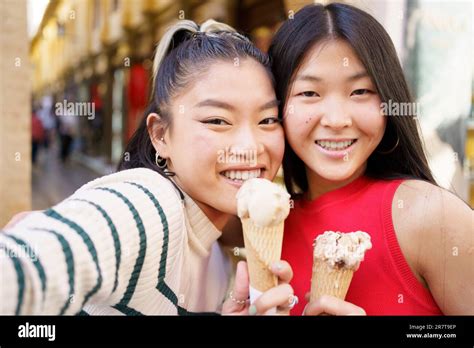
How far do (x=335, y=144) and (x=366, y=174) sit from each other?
14 centimetres

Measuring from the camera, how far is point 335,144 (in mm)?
1226

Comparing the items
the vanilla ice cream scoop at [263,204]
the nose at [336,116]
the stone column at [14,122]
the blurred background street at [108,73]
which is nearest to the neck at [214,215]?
the vanilla ice cream scoop at [263,204]

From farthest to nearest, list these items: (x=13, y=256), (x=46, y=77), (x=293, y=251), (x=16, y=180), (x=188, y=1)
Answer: (x=188, y=1) < (x=46, y=77) < (x=16, y=180) < (x=293, y=251) < (x=13, y=256)

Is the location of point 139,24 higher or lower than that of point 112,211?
higher

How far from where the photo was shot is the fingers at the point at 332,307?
1.09 meters

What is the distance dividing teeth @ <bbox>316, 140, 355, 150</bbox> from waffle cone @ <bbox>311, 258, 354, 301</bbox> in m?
0.27

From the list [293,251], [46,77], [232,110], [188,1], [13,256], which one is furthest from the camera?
[188,1]

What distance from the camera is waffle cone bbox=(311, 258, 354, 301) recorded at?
109 centimetres

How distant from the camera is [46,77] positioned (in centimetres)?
235

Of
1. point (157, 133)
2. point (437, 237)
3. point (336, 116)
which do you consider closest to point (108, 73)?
point (157, 133)

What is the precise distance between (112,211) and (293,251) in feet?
1.64

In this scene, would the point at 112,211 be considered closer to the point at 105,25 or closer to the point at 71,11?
the point at 71,11

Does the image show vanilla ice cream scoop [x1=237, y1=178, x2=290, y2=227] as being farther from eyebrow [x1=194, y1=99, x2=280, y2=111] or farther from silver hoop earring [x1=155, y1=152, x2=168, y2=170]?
silver hoop earring [x1=155, y1=152, x2=168, y2=170]
